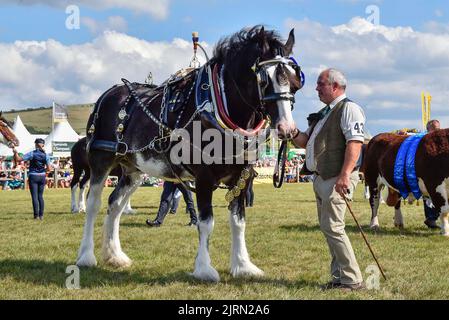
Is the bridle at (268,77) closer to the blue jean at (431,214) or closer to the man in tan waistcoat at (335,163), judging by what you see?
the man in tan waistcoat at (335,163)

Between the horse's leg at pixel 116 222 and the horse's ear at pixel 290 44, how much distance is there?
3282 millimetres

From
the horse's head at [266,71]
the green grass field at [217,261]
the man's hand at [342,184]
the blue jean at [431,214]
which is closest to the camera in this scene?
the man's hand at [342,184]

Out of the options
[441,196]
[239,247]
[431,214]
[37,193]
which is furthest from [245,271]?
[37,193]

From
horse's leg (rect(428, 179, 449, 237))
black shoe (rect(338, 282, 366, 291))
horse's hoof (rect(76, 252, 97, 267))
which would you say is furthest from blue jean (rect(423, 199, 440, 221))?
horse's hoof (rect(76, 252, 97, 267))

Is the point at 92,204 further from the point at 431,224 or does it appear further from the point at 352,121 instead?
the point at 431,224

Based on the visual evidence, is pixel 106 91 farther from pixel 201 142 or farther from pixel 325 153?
pixel 325 153

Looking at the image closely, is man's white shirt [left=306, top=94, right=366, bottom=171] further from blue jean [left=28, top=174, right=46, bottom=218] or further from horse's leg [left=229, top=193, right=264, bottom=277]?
blue jean [left=28, top=174, right=46, bottom=218]

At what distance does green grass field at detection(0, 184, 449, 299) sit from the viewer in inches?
228

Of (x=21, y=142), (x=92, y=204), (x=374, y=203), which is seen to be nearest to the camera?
(x=92, y=204)

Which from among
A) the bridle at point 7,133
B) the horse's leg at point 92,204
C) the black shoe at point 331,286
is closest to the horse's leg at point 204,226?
the black shoe at point 331,286

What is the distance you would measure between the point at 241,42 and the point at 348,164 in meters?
1.92

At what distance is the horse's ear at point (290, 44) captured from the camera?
19.1 ft

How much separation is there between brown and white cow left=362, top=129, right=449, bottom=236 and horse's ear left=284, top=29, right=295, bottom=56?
5.29 m

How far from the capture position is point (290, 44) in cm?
591
